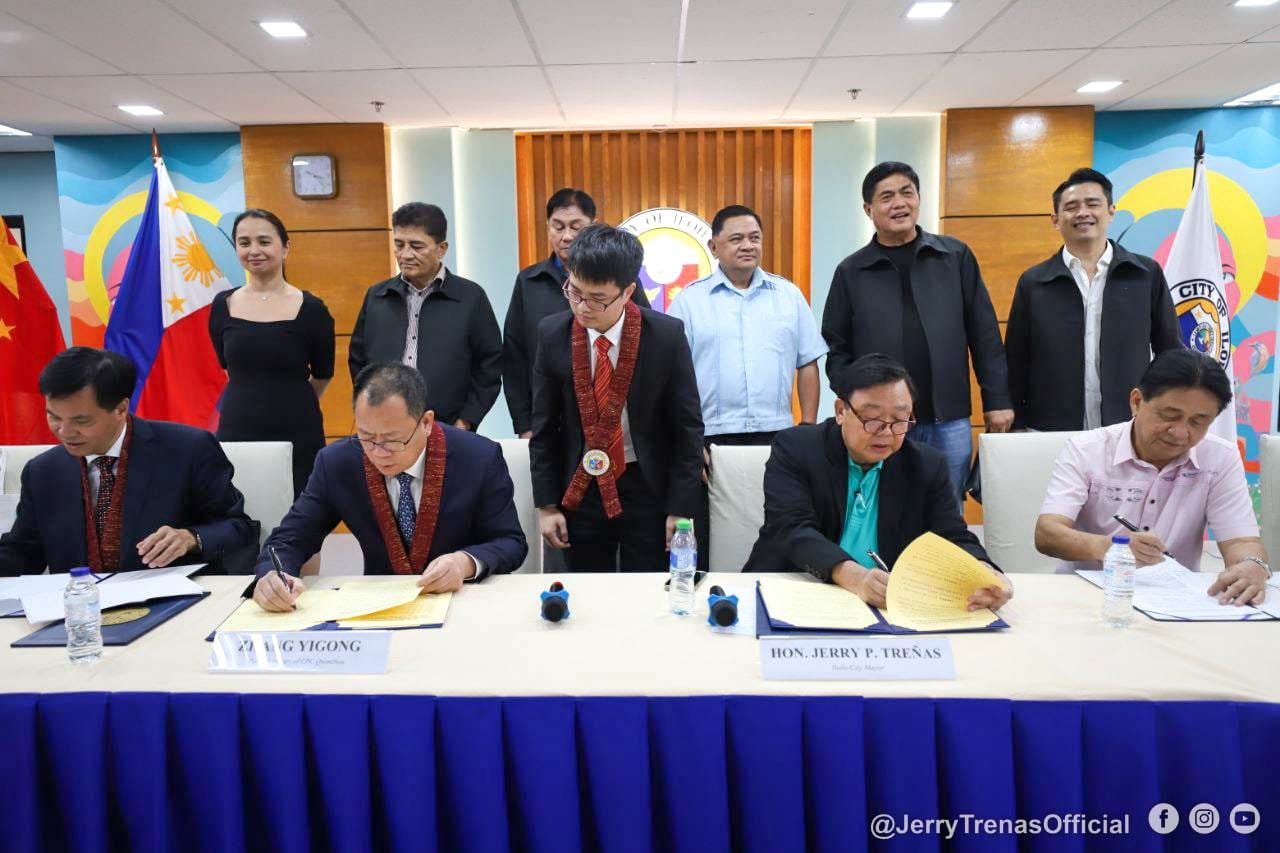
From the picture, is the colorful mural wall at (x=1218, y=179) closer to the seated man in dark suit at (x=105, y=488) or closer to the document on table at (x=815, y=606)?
the document on table at (x=815, y=606)

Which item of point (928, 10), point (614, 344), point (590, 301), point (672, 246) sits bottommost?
point (614, 344)

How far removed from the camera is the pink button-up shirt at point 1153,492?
→ 1.74m

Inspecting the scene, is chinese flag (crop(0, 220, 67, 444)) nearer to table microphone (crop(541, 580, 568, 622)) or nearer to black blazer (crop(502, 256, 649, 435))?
black blazer (crop(502, 256, 649, 435))

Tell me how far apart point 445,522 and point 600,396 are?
1.65 ft

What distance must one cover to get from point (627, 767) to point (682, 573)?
0.44 metres

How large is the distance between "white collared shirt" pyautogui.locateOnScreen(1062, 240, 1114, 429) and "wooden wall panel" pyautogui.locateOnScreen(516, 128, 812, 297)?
2.48 metres

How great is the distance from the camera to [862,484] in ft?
5.82

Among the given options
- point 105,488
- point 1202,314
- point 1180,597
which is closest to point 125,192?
point 105,488

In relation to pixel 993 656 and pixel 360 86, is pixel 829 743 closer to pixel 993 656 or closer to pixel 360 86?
pixel 993 656

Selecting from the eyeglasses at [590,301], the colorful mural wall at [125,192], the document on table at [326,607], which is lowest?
the document on table at [326,607]

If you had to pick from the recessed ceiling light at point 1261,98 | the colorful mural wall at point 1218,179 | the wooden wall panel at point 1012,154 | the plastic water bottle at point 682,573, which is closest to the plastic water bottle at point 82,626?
the plastic water bottle at point 682,573

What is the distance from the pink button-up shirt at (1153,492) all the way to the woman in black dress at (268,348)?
234cm

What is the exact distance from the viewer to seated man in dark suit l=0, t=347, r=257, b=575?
1741mm

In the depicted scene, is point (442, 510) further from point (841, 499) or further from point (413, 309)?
point (413, 309)
